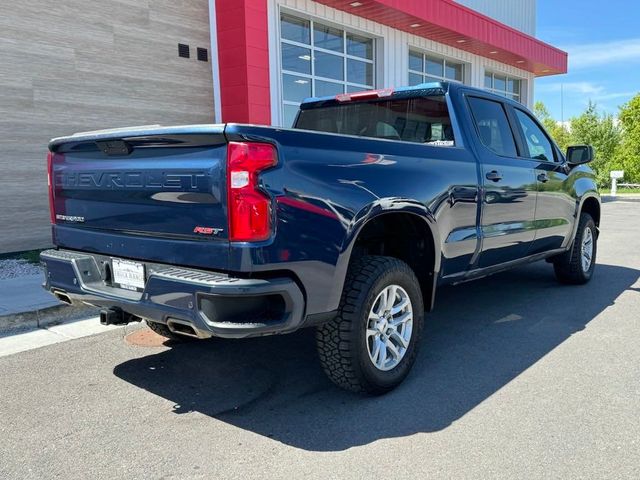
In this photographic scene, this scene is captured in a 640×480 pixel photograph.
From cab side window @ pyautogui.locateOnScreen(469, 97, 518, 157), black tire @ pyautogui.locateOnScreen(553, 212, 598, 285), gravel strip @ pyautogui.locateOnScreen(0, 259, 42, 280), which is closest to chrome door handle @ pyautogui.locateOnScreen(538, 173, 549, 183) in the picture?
cab side window @ pyautogui.locateOnScreen(469, 97, 518, 157)

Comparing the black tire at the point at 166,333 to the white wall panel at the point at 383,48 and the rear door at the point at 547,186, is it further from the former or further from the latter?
the white wall panel at the point at 383,48

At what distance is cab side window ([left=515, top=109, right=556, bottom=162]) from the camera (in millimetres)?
5293

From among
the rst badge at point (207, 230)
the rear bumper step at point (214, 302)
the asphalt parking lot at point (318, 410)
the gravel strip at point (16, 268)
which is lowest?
the asphalt parking lot at point (318, 410)

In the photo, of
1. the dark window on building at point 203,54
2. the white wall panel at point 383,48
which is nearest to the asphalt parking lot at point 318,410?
the dark window on building at point 203,54

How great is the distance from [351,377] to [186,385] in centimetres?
115

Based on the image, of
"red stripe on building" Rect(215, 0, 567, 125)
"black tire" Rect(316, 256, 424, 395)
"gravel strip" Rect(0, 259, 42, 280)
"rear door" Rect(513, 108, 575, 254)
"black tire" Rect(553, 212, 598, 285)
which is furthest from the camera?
"red stripe on building" Rect(215, 0, 567, 125)

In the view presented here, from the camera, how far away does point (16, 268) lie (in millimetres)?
7043

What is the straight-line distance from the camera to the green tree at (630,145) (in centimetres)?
3603

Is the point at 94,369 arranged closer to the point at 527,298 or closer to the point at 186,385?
the point at 186,385

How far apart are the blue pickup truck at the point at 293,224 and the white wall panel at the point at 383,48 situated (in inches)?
252

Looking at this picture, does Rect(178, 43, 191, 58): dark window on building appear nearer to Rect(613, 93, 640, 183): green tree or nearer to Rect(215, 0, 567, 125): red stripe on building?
Rect(215, 0, 567, 125): red stripe on building

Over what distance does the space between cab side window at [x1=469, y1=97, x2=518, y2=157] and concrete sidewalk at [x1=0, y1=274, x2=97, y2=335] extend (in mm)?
3559

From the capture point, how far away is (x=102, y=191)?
335 cm

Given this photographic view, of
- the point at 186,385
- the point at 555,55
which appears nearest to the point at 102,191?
the point at 186,385
